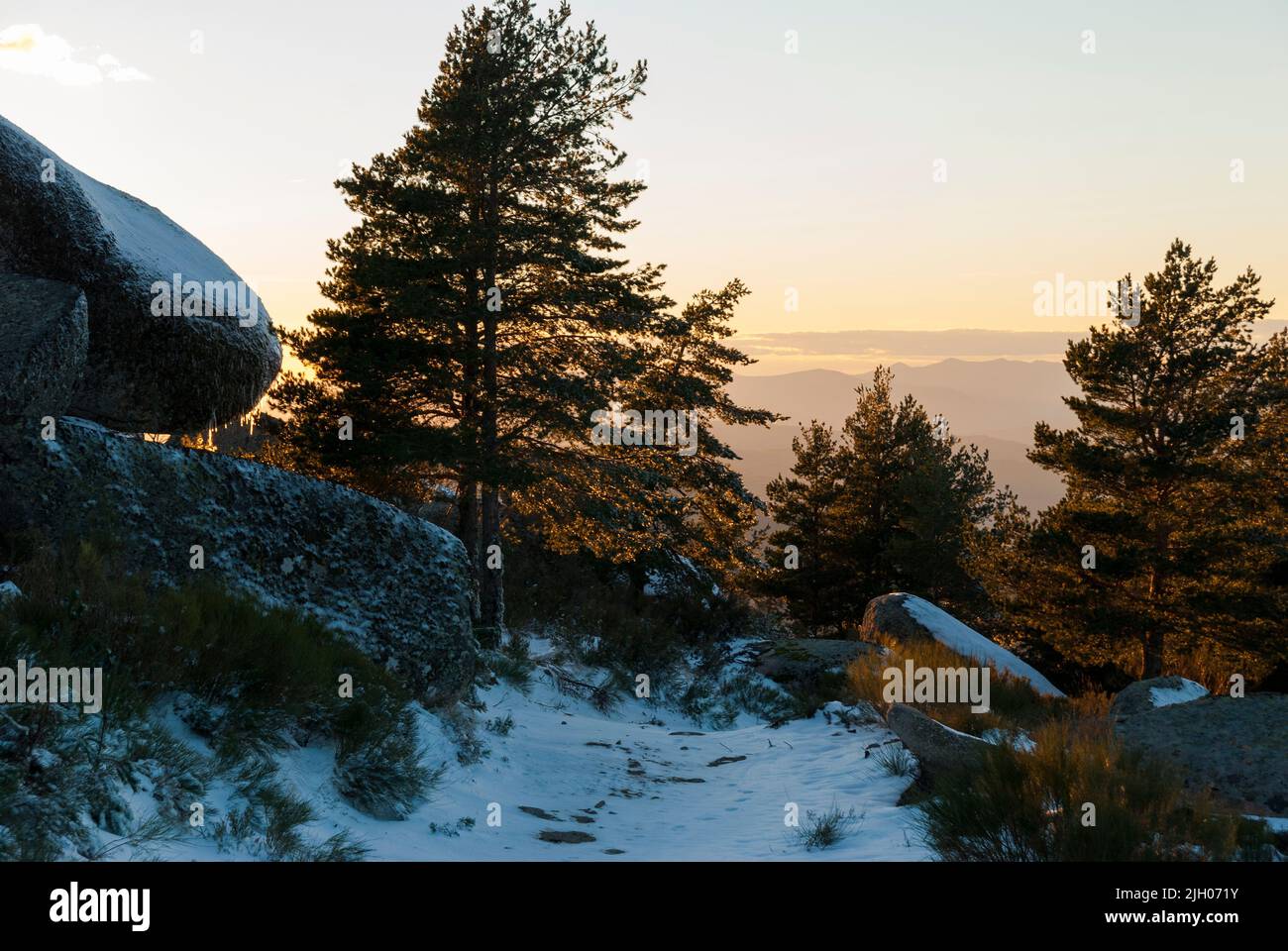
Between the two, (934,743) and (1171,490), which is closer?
(934,743)

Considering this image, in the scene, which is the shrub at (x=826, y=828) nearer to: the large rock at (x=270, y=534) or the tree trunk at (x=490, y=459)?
the large rock at (x=270, y=534)

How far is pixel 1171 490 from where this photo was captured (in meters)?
21.7

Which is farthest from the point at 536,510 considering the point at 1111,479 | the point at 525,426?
the point at 1111,479

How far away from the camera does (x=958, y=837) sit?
5488mm

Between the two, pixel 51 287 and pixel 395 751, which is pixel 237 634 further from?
pixel 51 287

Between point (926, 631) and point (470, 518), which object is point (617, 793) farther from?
point (926, 631)

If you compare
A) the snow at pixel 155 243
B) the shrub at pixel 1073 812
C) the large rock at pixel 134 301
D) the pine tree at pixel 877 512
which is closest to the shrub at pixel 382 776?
the shrub at pixel 1073 812

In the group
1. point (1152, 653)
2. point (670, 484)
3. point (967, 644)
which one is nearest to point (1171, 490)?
point (1152, 653)

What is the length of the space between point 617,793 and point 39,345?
21.2ft

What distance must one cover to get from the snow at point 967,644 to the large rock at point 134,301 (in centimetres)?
1194
